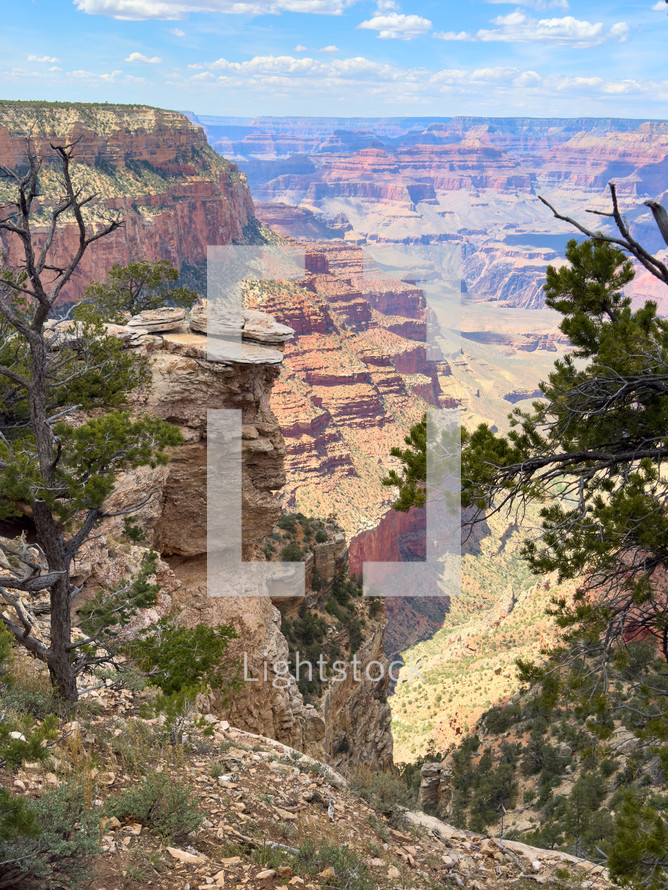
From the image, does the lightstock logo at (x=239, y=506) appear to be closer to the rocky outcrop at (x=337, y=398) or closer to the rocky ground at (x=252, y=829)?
the rocky ground at (x=252, y=829)

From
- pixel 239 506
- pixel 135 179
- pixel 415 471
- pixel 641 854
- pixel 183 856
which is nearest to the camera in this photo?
pixel 641 854

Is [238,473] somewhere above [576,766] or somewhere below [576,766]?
above

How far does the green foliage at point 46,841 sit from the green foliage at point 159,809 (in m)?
0.60

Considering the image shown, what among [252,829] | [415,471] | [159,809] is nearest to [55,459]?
[159,809]

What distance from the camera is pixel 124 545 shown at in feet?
39.4

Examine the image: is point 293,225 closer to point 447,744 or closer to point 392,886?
point 447,744

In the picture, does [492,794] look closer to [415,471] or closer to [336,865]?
[336,865]

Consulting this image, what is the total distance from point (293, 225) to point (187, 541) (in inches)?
6490

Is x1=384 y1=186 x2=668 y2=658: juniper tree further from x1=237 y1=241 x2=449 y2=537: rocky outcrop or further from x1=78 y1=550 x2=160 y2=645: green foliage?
x1=237 y1=241 x2=449 y2=537: rocky outcrop

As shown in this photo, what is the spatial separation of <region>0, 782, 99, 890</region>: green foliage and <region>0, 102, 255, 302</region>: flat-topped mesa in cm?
4819

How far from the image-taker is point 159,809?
213 inches

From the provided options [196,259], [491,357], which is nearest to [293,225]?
[491,357]

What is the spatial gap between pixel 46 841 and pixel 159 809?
1.53 meters

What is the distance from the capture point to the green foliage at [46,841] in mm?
3754
